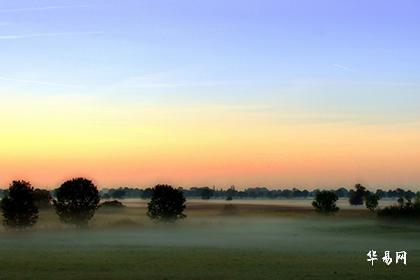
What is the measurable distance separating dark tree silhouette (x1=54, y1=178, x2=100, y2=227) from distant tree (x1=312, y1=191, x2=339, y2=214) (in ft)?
233

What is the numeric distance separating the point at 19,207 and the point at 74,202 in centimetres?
833

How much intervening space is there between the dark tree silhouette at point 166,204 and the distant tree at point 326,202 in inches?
2272

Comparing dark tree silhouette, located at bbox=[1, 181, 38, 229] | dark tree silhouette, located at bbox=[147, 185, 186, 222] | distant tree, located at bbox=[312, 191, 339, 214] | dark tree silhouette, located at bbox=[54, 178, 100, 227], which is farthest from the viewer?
distant tree, located at bbox=[312, 191, 339, 214]

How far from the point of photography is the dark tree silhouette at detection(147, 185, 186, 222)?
323ft

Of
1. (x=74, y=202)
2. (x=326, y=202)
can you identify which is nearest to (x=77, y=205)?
(x=74, y=202)

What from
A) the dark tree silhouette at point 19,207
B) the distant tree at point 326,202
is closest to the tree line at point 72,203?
the dark tree silhouette at point 19,207

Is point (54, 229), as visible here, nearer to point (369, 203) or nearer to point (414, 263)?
point (414, 263)

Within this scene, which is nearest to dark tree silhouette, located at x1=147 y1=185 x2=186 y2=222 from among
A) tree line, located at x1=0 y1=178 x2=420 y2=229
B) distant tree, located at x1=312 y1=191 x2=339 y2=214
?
tree line, located at x1=0 y1=178 x2=420 y2=229

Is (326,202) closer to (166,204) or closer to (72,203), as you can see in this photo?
(166,204)

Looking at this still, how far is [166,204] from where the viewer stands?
98.6 m

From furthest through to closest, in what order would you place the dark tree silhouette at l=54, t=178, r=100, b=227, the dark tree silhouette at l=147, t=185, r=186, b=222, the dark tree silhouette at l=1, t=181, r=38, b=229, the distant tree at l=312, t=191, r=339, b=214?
the distant tree at l=312, t=191, r=339, b=214
the dark tree silhouette at l=147, t=185, r=186, b=222
the dark tree silhouette at l=54, t=178, r=100, b=227
the dark tree silhouette at l=1, t=181, r=38, b=229

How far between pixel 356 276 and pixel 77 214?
65349 mm

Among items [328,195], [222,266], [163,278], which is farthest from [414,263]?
[328,195]

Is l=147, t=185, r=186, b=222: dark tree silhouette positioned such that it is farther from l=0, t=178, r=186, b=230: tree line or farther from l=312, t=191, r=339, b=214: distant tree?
l=312, t=191, r=339, b=214: distant tree
